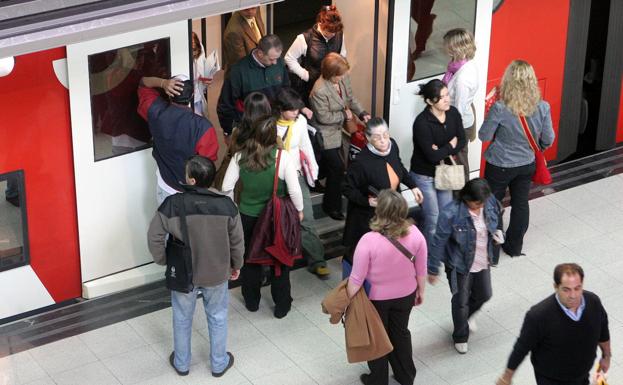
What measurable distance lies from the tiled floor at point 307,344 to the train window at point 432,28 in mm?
1758

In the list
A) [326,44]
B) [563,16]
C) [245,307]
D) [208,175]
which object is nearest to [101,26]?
[208,175]

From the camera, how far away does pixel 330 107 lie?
9.42 meters

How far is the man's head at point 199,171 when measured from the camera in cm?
761

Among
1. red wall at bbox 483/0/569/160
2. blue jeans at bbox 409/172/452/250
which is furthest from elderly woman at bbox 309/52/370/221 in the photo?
red wall at bbox 483/0/569/160

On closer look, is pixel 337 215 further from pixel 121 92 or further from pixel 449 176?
pixel 121 92

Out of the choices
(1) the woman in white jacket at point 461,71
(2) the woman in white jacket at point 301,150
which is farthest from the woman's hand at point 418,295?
(1) the woman in white jacket at point 461,71

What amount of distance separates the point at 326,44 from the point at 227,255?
2.76 metres

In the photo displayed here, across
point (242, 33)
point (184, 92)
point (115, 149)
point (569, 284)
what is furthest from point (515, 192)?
point (569, 284)

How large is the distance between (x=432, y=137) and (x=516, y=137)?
0.67 m

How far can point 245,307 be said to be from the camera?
8977 mm

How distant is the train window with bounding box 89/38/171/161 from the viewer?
858 cm

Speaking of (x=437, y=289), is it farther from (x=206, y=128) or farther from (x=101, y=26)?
(x=101, y=26)

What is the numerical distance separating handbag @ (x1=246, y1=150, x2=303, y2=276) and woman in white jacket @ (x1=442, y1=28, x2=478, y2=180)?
1609 mm

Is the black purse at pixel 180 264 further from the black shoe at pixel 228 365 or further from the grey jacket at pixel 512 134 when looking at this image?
the grey jacket at pixel 512 134
